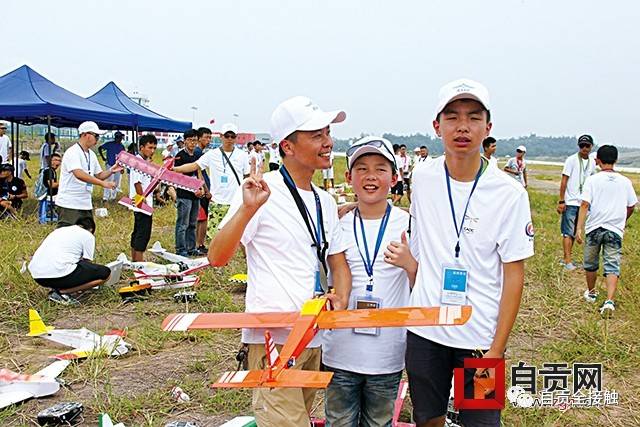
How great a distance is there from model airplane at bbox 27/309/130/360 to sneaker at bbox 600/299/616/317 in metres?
4.25

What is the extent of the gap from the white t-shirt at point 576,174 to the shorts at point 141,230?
5.17 m

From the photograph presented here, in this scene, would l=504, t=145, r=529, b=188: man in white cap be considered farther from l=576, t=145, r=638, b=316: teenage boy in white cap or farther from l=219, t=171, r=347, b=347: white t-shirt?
l=219, t=171, r=347, b=347: white t-shirt

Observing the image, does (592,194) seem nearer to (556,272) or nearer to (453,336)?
(556,272)

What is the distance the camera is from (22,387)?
363 cm

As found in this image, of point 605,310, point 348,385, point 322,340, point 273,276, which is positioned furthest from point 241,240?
point 605,310

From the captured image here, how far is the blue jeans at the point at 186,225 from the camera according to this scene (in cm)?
793

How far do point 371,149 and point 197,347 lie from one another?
2.87m

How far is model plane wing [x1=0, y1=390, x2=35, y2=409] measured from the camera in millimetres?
3475

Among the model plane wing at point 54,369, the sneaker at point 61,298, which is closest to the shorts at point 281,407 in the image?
the model plane wing at point 54,369

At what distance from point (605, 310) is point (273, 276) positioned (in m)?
4.29

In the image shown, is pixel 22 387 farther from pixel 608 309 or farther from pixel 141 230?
pixel 608 309

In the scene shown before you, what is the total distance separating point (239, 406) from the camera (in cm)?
359

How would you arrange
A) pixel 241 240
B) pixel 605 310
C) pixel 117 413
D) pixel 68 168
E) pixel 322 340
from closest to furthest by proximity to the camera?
pixel 241 240, pixel 322 340, pixel 117 413, pixel 605 310, pixel 68 168

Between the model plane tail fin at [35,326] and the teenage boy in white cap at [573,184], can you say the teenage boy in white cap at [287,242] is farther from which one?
the teenage boy in white cap at [573,184]
